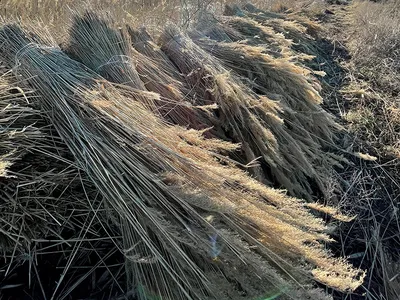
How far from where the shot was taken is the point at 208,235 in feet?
4.45

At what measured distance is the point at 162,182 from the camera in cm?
147

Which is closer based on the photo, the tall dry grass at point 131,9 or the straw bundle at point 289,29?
the tall dry grass at point 131,9

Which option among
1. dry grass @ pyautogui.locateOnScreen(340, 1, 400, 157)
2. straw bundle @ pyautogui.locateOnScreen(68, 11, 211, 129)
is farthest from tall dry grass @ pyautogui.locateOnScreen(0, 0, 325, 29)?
dry grass @ pyautogui.locateOnScreen(340, 1, 400, 157)

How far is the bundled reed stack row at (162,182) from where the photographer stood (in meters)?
1.31

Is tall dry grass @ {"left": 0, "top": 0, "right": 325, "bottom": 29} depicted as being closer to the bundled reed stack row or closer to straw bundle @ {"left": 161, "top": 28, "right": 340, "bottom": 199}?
the bundled reed stack row

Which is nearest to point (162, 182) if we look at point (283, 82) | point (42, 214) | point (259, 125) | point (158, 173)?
point (158, 173)

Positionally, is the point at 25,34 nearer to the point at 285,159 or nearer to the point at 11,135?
the point at 11,135

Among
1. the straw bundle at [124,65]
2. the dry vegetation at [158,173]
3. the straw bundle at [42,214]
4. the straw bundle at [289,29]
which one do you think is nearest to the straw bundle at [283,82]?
the dry vegetation at [158,173]

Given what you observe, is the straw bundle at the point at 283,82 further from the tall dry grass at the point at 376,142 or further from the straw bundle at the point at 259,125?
the tall dry grass at the point at 376,142

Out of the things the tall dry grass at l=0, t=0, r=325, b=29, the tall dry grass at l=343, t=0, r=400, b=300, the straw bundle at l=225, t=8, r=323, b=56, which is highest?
the tall dry grass at l=0, t=0, r=325, b=29

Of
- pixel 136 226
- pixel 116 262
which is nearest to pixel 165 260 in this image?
pixel 136 226

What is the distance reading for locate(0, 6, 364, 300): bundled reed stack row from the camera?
1311 millimetres

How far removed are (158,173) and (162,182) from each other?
0.22 feet

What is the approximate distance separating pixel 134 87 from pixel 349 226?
4.85ft
